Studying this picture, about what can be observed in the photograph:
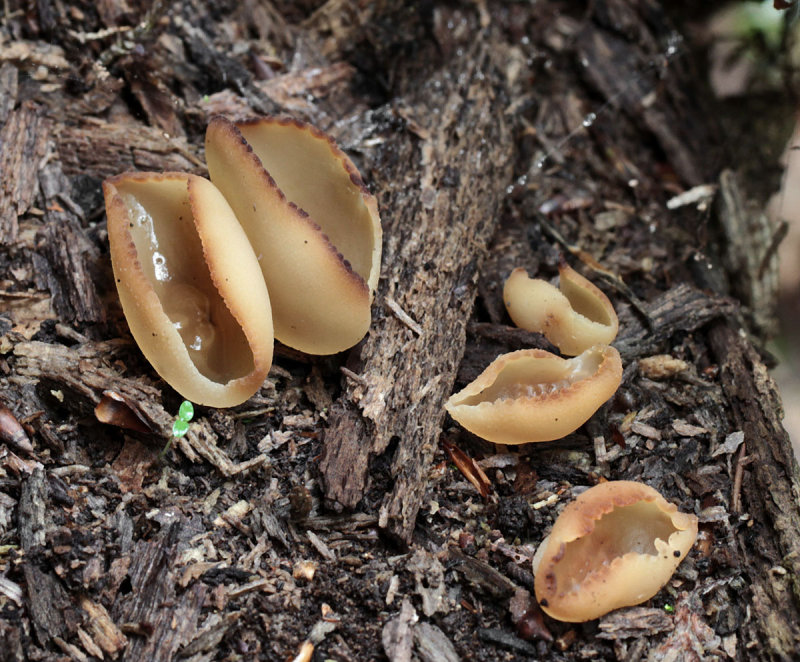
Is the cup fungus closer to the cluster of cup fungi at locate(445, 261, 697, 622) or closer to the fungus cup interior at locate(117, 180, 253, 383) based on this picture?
the cluster of cup fungi at locate(445, 261, 697, 622)

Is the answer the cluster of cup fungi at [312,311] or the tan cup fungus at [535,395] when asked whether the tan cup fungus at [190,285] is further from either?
the tan cup fungus at [535,395]

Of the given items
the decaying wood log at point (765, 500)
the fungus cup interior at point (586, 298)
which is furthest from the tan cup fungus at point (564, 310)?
the decaying wood log at point (765, 500)

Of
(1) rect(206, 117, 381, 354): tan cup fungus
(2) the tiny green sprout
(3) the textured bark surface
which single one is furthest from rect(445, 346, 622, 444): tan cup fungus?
(2) the tiny green sprout

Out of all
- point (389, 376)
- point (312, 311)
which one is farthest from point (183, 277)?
point (389, 376)

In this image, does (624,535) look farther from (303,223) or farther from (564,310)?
(303,223)

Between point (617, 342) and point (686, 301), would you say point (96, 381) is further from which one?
point (686, 301)

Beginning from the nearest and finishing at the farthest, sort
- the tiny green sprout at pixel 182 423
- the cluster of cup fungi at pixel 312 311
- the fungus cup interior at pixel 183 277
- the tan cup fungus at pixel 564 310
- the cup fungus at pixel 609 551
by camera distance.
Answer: the cup fungus at pixel 609 551, the cluster of cup fungi at pixel 312 311, the tiny green sprout at pixel 182 423, the fungus cup interior at pixel 183 277, the tan cup fungus at pixel 564 310

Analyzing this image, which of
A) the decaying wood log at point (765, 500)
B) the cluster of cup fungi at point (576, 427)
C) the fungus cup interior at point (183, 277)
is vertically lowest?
the decaying wood log at point (765, 500)
